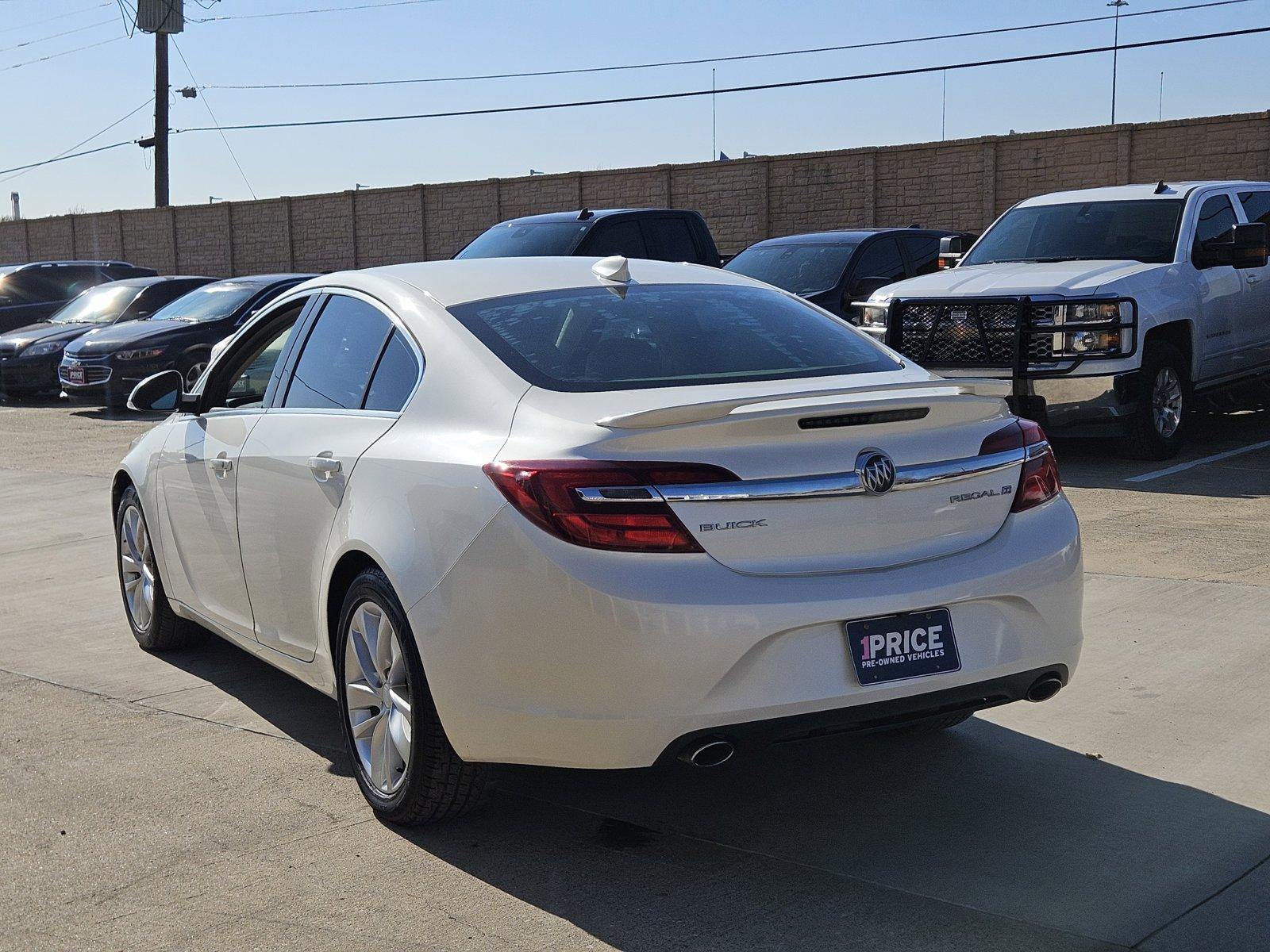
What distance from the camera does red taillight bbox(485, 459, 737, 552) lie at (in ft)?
11.9

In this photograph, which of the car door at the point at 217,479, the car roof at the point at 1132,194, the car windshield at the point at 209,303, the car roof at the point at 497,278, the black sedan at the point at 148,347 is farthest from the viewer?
the car windshield at the point at 209,303

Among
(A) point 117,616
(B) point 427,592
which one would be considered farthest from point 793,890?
(A) point 117,616

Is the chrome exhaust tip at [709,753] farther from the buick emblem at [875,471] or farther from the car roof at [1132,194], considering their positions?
the car roof at [1132,194]

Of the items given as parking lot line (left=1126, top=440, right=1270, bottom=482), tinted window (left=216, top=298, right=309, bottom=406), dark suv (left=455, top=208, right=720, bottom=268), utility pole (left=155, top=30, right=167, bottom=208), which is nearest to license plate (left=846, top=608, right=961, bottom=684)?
tinted window (left=216, top=298, right=309, bottom=406)

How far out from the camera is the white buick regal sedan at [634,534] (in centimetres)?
364

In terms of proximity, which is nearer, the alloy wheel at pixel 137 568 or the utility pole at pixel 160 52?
the alloy wheel at pixel 137 568

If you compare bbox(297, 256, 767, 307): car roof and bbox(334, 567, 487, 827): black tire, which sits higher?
bbox(297, 256, 767, 307): car roof

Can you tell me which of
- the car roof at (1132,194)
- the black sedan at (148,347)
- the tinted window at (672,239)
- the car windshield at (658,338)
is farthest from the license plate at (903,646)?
the black sedan at (148,347)

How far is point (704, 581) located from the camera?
3617 mm

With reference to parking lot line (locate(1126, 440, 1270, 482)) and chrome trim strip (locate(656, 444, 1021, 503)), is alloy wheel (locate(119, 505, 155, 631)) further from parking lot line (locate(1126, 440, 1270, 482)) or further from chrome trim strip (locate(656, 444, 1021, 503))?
parking lot line (locate(1126, 440, 1270, 482))

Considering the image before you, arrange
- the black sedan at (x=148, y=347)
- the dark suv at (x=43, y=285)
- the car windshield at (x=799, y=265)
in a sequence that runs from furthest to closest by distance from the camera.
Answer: the dark suv at (x=43, y=285) → the black sedan at (x=148, y=347) → the car windshield at (x=799, y=265)

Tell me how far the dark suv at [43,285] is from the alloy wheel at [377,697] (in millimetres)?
20760

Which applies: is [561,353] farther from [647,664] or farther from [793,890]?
[793,890]

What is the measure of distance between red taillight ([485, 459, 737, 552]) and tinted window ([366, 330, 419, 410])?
91 centimetres
